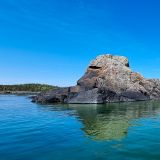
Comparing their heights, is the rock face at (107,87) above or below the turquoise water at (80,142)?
above

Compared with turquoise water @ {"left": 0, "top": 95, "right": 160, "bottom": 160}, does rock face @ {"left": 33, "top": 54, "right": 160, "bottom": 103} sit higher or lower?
higher

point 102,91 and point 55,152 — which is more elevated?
point 102,91

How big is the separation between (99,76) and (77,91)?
807 cm

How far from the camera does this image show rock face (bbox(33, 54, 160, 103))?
58969 millimetres

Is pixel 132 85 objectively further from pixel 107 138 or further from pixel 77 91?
pixel 107 138

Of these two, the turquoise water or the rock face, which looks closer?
the turquoise water

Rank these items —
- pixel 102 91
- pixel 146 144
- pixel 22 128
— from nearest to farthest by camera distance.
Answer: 1. pixel 146 144
2. pixel 22 128
3. pixel 102 91

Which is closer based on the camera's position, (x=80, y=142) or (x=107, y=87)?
(x=80, y=142)

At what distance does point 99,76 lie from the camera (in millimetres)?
66125

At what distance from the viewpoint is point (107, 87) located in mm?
62125

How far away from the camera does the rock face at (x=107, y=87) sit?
193 feet

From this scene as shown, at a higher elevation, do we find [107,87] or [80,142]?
[107,87]

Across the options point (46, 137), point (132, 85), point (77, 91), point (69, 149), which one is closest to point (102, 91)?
point (77, 91)

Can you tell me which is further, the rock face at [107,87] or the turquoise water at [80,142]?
the rock face at [107,87]
